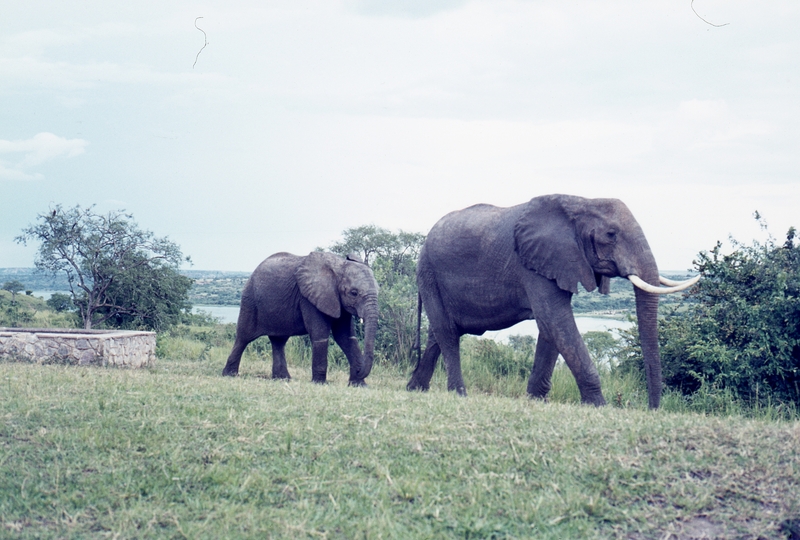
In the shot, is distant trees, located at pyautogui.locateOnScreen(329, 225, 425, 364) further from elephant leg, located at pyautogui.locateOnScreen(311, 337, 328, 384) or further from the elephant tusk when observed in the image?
the elephant tusk

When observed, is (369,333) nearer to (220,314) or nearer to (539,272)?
(539,272)

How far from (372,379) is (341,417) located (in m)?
7.40

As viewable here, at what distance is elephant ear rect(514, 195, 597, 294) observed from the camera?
898cm

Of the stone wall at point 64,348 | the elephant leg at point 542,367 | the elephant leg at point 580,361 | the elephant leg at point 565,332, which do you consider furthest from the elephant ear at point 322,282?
the elephant leg at point 580,361

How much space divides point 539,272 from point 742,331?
4331 mm

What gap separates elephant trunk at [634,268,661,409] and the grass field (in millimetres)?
810

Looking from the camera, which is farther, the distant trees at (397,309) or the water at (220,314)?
the water at (220,314)

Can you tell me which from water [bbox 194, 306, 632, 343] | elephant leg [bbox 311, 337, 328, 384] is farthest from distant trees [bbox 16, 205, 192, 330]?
elephant leg [bbox 311, 337, 328, 384]

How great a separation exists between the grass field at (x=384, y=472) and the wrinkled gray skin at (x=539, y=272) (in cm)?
143

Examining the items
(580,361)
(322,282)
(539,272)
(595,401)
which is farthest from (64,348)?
(595,401)

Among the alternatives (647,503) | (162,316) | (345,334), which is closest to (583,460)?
(647,503)

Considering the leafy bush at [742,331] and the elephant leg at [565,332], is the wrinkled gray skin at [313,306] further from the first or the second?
the leafy bush at [742,331]

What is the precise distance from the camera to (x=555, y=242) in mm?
9070

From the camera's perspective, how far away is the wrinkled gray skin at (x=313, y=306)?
1239cm
